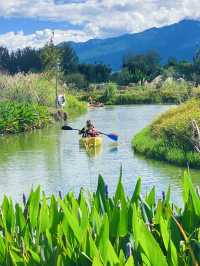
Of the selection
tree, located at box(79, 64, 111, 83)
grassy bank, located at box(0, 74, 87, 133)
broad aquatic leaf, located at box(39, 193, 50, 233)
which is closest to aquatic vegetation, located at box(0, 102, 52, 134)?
grassy bank, located at box(0, 74, 87, 133)

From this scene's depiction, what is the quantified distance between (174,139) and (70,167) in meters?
3.07

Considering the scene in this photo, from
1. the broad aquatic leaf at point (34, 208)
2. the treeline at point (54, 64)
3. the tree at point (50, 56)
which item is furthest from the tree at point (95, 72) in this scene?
the broad aquatic leaf at point (34, 208)

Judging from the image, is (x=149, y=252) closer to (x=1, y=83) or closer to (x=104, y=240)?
(x=104, y=240)

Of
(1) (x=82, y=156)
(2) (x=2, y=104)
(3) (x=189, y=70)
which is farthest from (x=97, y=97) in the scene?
(1) (x=82, y=156)

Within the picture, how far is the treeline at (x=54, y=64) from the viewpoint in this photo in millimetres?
62709

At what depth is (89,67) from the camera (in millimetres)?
79062

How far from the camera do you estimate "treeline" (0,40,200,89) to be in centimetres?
6762

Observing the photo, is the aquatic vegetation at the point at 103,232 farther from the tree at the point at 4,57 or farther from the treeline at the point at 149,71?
the tree at the point at 4,57

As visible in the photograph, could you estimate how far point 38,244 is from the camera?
3748 mm

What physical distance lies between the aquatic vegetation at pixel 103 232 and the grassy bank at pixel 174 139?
12.8 meters

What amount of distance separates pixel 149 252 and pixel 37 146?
21261 millimetres

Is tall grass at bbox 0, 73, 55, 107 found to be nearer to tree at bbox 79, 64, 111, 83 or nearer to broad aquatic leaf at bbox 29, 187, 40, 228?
broad aquatic leaf at bbox 29, 187, 40, 228

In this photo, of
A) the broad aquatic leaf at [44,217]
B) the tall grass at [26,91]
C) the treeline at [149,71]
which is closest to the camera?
the broad aquatic leaf at [44,217]

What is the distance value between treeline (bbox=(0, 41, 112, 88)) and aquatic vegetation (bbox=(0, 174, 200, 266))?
5619cm
